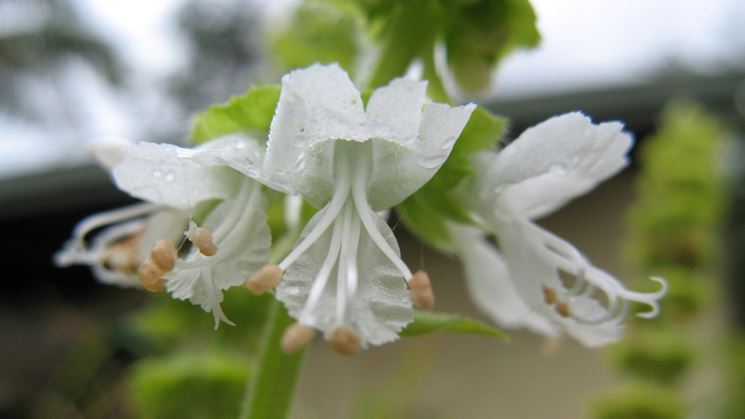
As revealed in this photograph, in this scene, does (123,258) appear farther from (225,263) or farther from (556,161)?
(556,161)

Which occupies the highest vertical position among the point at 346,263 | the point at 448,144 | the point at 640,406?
the point at 640,406

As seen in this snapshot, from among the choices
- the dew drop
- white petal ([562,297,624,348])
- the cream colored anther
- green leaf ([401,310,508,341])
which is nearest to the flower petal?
the dew drop

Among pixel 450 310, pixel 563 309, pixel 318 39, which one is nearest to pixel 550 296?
pixel 563 309

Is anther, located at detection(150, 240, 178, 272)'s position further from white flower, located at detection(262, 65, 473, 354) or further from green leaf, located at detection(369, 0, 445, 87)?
green leaf, located at detection(369, 0, 445, 87)

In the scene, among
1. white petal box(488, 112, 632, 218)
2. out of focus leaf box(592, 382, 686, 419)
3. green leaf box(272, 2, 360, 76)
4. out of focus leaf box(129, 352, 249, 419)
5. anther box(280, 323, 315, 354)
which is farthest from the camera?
out of focus leaf box(592, 382, 686, 419)

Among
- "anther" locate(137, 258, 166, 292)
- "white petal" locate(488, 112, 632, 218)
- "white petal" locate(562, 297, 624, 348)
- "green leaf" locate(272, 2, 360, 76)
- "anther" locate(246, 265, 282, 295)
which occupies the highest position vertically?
"green leaf" locate(272, 2, 360, 76)
